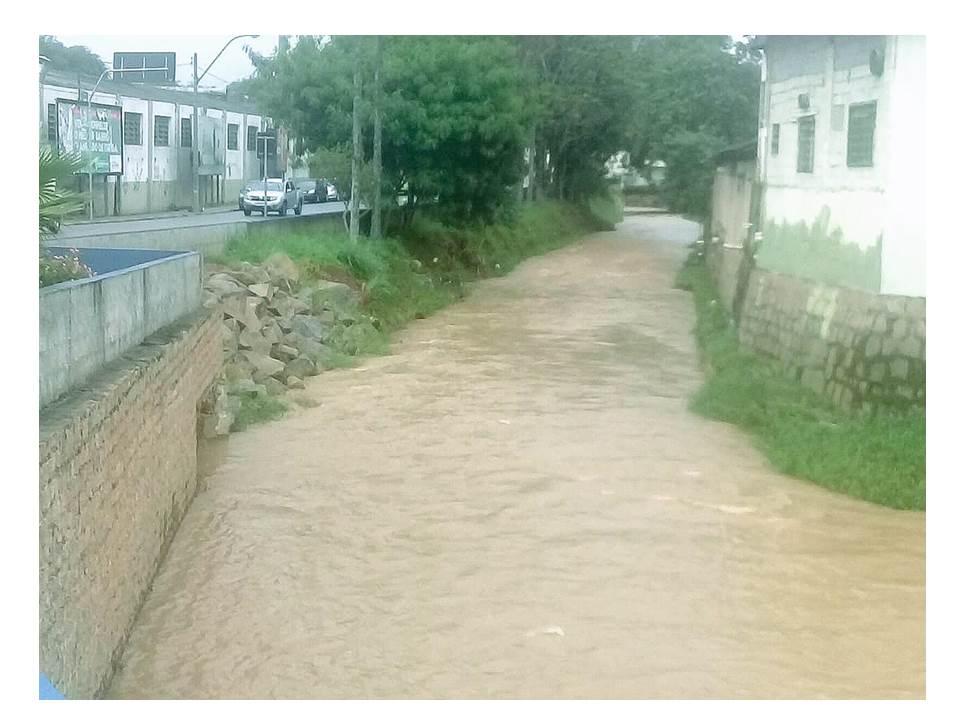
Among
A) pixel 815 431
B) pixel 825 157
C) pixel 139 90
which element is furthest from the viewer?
pixel 825 157

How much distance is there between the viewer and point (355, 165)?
13.5m

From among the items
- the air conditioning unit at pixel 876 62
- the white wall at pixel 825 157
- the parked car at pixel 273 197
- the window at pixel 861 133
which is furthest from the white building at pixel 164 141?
the window at pixel 861 133

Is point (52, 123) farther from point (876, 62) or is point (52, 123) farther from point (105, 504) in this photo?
point (876, 62)

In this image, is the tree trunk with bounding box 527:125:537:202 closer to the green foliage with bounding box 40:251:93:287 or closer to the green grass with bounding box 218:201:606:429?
the green grass with bounding box 218:201:606:429

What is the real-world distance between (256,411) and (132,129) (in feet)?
10.2

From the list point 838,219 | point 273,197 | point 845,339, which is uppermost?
point 273,197

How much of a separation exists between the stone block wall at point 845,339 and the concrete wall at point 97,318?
4.52m

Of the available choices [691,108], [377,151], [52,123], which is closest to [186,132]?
[52,123]

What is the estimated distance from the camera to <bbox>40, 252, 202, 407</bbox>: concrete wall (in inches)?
217

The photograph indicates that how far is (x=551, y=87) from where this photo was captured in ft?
36.3

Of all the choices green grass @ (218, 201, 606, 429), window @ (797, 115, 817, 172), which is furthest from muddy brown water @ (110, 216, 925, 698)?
green grass @ (218, 201, 606, 429)

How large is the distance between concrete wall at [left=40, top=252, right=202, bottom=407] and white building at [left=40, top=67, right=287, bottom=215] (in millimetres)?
704
